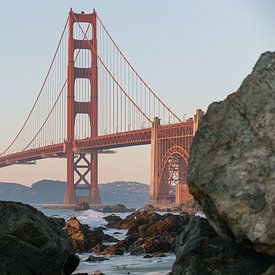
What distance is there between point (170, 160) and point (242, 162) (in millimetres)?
70126

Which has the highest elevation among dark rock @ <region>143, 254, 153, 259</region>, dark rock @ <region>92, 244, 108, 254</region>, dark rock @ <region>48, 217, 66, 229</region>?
dark rock @ <region>48, 217, 66, 229</region>

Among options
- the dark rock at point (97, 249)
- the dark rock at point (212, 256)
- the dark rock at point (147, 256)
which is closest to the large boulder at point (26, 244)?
the dark rock at point (212, 256)

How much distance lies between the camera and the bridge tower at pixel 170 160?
2776 inches

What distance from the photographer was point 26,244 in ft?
25.2

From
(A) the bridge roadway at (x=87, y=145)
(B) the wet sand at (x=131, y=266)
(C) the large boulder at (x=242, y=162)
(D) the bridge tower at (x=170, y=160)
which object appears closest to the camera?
(C) the large boulder at (x=242, y=162)

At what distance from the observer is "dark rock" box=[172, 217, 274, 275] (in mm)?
6129

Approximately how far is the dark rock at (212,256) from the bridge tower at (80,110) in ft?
229

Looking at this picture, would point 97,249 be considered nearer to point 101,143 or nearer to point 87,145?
point 101,143

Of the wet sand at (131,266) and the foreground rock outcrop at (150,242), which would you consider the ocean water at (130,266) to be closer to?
the wet sand at (131,266)

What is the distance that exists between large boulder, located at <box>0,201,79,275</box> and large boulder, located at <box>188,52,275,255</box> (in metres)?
2.38

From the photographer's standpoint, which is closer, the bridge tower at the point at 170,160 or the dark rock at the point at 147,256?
the dark rock at the point at 147,256

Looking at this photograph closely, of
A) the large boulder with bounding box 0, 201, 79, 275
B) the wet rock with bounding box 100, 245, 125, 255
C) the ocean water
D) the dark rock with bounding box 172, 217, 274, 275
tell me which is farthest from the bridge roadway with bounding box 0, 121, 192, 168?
the dark rock with bounding box 172, 217, 274, 275

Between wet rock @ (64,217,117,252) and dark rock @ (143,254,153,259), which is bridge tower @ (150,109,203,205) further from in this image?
dark rock @ (143,254,153,259)

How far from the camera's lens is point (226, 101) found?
242 inches
